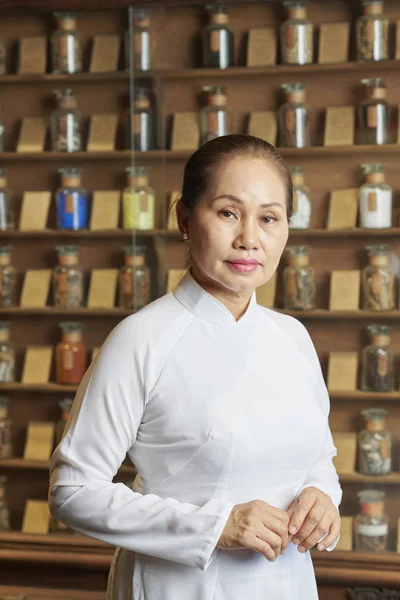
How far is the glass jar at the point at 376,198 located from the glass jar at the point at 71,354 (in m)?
1.11

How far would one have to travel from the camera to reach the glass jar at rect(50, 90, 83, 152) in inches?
124

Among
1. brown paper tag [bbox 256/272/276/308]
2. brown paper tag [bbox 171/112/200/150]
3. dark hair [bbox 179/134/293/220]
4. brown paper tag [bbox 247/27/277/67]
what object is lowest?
brown paper tag [bbox 256/272/276/308]

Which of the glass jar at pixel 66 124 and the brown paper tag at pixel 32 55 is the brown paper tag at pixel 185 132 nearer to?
the glass jar at pixel 66 124

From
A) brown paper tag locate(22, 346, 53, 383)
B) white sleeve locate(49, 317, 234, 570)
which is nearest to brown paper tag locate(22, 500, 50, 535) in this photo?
brown paper tag locate(22, 346, 53, 383)

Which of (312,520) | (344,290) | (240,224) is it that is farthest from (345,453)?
(240,224)

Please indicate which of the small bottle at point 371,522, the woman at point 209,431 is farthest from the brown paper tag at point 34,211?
the woman at point 209,431

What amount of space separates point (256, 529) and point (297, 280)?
1926mm

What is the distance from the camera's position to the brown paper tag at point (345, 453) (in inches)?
117

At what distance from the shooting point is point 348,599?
112 inches

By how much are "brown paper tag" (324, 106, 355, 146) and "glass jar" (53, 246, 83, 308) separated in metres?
0.99

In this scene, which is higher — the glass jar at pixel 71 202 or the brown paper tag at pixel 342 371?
the glass jar at pixel 71 202

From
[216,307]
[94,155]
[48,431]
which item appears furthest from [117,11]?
[216,307]

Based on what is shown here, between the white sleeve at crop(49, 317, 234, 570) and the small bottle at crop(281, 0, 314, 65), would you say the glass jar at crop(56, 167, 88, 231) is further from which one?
the white sleeve at crop(49, 317, 234, 570)

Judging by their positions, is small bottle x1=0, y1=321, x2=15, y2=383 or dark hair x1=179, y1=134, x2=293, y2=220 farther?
small bottle x1=0, y1=321, x2=15, y2=383
